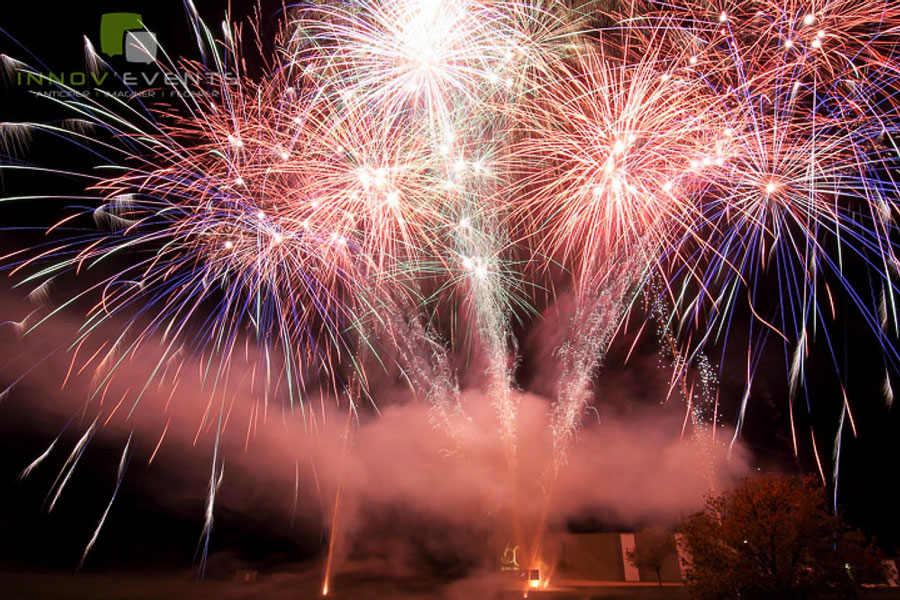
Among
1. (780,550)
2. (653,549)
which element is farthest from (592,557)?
(780,550)

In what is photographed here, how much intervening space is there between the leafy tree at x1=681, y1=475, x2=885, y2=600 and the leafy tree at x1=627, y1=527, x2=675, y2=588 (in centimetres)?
2136

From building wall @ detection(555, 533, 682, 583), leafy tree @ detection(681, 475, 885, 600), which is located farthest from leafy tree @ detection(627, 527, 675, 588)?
leafy tree @ detection(681, 475, 885, 600)

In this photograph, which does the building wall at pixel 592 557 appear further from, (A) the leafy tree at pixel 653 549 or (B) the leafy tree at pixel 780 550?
(B) the leafy tree at pixel 780 550

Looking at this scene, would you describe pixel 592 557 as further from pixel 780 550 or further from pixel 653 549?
pixel 780 550

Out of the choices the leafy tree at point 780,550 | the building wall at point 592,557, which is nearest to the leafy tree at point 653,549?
the building wall at point 592,557

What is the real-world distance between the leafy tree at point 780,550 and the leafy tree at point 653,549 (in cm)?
2136

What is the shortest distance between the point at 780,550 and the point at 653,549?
22641 mm

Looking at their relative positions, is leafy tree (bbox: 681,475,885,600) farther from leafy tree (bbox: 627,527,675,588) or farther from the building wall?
the building wall

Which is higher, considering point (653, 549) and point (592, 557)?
point (653, 549)

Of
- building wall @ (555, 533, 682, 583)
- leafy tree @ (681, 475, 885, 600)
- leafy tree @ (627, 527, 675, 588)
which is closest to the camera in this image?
leafy tree @ (681, 475, 885, 600)

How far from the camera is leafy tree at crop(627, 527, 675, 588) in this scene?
1453 inches

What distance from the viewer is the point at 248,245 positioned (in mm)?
12391

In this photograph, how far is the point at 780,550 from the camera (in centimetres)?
1691

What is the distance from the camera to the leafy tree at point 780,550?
16.2m
